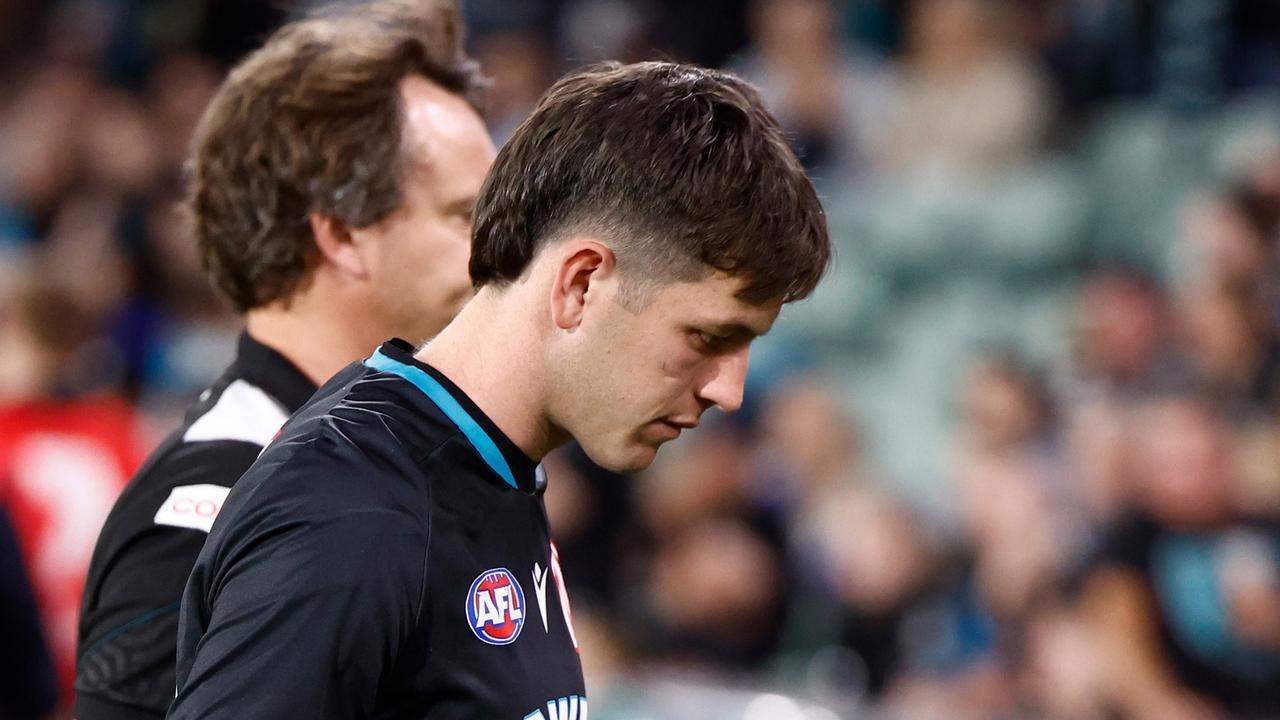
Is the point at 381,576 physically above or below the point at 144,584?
above

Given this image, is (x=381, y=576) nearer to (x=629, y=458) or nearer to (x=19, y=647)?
(x=629, y=458)

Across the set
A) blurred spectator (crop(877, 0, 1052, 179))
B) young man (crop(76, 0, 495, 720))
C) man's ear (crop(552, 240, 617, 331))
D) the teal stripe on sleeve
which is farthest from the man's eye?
blurred spectator (crop(877, 0, 1052, 179))

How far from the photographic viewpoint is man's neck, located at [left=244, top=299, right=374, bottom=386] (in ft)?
5.84

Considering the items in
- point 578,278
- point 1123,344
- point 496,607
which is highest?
point 578,278

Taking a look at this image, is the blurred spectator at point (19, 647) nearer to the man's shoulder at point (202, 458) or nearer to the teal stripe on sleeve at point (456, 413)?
the man's shoulder at point (202, 458)

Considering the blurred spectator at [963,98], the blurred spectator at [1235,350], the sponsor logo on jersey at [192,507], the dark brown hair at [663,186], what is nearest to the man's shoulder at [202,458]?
the sponsor logo on jersey at [192,507]

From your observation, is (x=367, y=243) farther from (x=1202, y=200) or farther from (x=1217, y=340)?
(x=1202, y=200)

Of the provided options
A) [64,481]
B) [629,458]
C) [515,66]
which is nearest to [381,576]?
[629,458]

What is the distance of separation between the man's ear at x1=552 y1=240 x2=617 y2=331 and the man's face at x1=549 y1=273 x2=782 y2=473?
0.01 metres

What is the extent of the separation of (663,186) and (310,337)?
2.25 feet

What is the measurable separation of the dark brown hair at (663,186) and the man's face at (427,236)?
462 millimetres

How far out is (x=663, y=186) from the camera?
1279mm

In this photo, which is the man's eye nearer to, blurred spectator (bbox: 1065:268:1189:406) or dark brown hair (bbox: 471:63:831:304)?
dark brown hair (bbox: 471:63:831:304)

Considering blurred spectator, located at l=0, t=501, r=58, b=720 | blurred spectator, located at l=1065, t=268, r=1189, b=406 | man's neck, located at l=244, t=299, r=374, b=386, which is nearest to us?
man's neck, located at l=244, t=299, r=374, b=386
